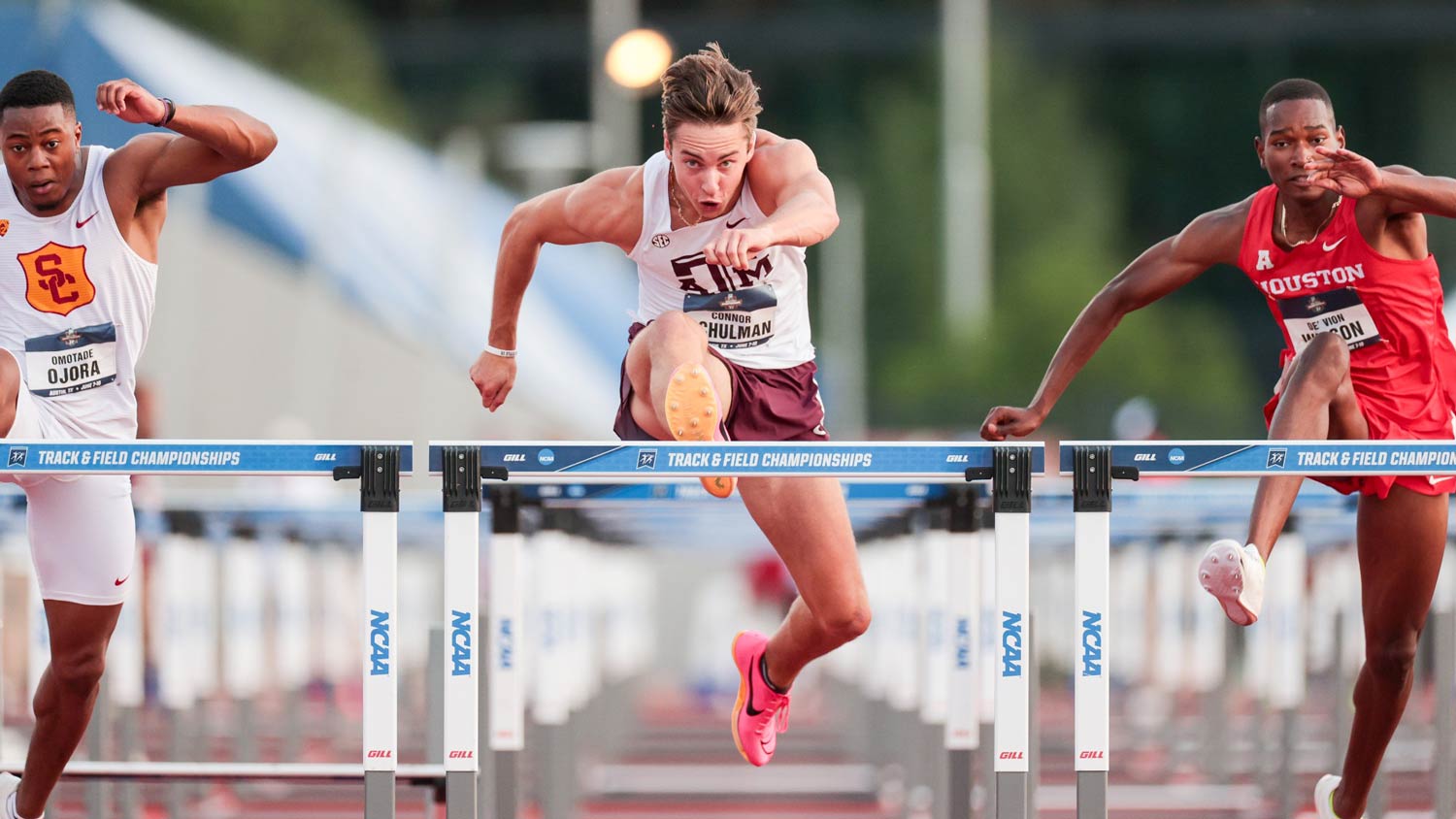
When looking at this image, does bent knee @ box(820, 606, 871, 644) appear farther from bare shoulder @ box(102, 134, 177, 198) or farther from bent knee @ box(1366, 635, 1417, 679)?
bare shoulder @ box(102, 134, 177, 198)

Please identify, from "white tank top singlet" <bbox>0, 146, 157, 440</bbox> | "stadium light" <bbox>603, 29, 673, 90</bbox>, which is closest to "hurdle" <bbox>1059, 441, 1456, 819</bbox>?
"white tank top singlet" <bbox>0, 146, 157, 440</bbox>

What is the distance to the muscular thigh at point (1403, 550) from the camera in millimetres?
5434

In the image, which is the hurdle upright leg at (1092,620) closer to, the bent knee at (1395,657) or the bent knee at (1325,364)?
the bent knee at (1325,364)

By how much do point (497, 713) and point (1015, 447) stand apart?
191cm

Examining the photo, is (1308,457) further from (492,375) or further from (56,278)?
(56,278)

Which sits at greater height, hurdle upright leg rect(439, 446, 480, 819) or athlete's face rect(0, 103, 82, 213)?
athlete's face rect(0, 103, 82, 213)

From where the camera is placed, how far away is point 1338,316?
547 centimetres

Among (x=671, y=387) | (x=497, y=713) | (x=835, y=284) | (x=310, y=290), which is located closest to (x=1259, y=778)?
(x=497, y=713)

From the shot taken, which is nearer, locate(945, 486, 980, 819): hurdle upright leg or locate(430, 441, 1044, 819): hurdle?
locate(430, 441, 1044, 819): hurdle

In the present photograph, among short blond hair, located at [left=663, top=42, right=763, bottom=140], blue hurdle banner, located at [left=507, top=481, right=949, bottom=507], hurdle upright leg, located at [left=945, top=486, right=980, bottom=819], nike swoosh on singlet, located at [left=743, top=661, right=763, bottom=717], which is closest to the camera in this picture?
short blond hair, located at [left=663, top=42, right=763, bottom=140]

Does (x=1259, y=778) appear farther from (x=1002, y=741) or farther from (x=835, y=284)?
(x=835, y=284)

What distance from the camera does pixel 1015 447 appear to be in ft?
16.0

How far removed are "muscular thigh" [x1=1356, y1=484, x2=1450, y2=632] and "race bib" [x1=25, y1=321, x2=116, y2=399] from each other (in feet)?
11.3

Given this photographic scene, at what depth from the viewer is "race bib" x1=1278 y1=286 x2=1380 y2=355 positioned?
544 centimetres
